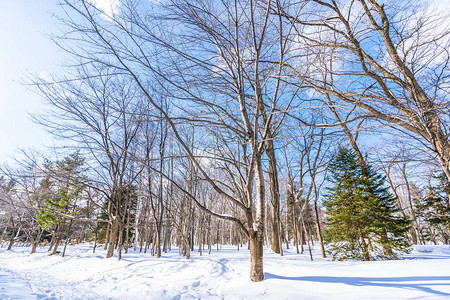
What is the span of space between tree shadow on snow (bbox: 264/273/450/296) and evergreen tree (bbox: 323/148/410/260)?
4.57 metres

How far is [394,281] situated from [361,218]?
498 cm

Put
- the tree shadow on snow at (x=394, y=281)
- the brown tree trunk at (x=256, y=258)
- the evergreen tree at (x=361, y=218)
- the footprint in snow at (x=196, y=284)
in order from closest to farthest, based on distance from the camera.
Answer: the tree shadow on snow at (x=394, y=281)
the brown tree trunk at (x=256, y=258)
the footprint in snow at (x=196, y=284)
the evergreen tree at (x=361, y=218)

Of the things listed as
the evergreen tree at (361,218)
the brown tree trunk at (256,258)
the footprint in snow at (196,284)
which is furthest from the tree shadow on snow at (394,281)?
the evergreen tree at (361,218)

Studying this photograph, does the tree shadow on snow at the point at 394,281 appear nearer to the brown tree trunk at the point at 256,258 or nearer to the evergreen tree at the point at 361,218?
the brown tree trunk at the point at 256,258

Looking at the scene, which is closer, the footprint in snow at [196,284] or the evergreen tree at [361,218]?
the footprint in snow at [196,284]

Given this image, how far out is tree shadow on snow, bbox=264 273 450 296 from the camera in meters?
2.62

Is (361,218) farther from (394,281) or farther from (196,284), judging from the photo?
(196,284)

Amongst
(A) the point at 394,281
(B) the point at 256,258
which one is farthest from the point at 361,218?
(B) the point at 256,258

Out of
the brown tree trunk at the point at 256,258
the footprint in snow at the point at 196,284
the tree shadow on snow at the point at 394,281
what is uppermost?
the brown tree trunk at the point at 256,258

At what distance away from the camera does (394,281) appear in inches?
114

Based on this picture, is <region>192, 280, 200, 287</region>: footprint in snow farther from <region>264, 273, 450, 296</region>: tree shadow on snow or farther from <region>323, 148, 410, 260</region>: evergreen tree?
<region>323, 148, 410, 260</region>: evergreen tree

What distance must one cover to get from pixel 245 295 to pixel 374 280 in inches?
84.6

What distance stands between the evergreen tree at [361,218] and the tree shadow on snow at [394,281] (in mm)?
4573

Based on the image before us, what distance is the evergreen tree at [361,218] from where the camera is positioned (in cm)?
698
